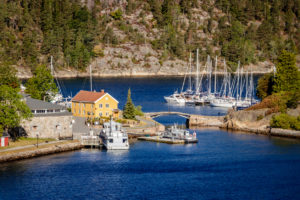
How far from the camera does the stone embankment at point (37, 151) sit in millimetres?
72938

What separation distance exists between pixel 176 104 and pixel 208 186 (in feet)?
283

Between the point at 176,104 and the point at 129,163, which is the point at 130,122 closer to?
the point at 129,163

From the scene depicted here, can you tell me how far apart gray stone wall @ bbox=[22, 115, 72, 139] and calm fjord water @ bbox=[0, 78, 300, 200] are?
6601mm

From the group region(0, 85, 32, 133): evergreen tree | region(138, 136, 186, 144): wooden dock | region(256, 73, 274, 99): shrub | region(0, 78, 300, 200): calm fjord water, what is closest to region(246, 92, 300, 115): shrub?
region(0, 78, 300, 200): calm fjord water

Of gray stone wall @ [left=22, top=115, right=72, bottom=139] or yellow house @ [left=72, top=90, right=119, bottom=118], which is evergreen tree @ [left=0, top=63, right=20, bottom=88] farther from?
gray stone wall @ [left=22, top=115, right=72, bottom=139]

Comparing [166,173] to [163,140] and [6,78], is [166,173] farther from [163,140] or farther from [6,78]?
[6,78]

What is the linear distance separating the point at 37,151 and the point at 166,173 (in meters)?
18.3

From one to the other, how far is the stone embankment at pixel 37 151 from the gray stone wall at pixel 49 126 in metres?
3.48

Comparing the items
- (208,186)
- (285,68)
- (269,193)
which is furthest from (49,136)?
(285,68)

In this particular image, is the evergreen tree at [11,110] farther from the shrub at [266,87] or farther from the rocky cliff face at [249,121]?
the shrub at [266,87]

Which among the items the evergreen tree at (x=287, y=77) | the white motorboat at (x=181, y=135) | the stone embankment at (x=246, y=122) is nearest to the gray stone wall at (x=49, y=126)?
the white motorboat at (x=181, y=135)

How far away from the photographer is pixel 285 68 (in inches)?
4464

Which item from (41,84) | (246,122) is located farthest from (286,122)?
Result: (41,84)

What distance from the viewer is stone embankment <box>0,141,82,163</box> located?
2872 inches
